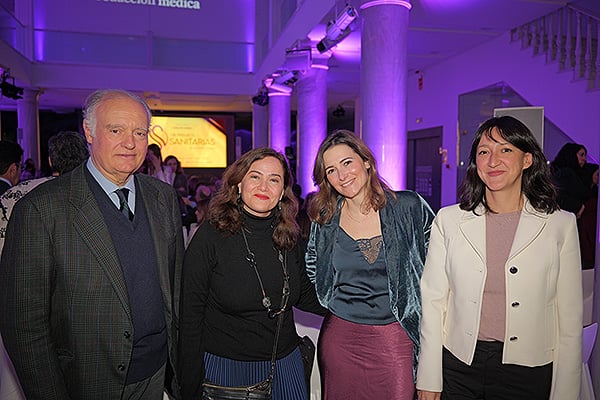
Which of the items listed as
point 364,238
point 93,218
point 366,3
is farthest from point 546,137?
point 93,218

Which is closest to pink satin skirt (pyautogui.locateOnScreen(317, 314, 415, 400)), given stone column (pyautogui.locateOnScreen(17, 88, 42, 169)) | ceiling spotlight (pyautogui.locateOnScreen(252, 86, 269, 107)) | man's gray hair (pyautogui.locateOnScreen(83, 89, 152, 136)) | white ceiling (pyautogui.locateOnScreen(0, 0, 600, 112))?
man's gray hair (pyautogui.locateOnScreen(83, 89, 152, 136))

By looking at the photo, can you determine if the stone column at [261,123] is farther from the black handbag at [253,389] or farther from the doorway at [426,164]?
the black handbag at [253,389]

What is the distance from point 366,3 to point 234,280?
161 inches

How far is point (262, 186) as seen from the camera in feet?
6.77

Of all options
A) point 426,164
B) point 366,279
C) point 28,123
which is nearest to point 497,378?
point 366,279

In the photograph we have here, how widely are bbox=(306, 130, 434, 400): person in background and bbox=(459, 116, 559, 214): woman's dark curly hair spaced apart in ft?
1.26

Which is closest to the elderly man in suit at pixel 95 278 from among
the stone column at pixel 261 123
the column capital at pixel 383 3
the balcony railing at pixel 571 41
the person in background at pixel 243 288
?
the person in background at pixel 243 288

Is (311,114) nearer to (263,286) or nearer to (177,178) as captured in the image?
(177,178)

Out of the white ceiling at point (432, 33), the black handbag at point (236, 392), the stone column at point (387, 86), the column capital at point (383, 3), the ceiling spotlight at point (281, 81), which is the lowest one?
the black handbag at point (236, 392)

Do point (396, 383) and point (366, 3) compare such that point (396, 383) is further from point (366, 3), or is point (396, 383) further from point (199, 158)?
point (199, 158)

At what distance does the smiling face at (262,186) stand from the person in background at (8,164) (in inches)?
101

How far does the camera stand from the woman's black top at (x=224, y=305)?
1947 mm

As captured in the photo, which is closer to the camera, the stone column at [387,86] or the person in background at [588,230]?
the person in background at [588,230]

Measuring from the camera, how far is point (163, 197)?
2043 millimetres
